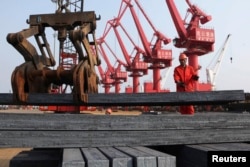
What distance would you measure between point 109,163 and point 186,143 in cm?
97

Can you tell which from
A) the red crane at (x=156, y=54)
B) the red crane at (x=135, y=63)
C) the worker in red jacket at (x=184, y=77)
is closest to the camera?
the worker in red jacket at (x=184, y=77)

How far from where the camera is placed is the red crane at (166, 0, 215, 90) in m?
29.2

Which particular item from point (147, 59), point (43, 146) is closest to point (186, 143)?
point (43, 146)

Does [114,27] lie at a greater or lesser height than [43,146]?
greater

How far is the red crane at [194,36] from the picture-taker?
29203 mm

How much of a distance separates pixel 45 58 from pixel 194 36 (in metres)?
25.8

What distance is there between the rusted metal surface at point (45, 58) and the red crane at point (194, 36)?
25.7 m

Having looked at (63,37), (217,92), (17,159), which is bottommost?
(17,159)

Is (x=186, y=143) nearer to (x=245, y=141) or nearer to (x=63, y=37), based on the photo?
(x=245, y=141)

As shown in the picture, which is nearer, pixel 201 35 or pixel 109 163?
pixel 109 163

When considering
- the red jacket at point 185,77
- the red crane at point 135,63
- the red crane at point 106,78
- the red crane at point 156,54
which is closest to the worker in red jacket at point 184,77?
the red jacket at point 185,77

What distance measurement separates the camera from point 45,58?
4.47 metres

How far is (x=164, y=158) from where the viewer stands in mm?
2266

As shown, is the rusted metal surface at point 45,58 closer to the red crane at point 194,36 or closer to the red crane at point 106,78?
the red crane at point 194,36
